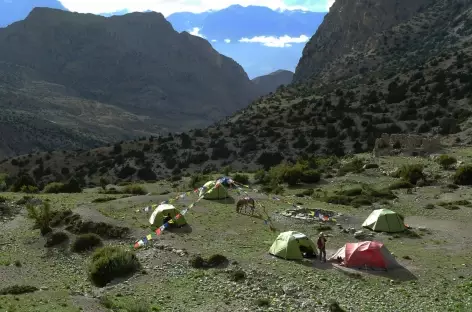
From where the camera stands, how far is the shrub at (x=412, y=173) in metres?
42.9

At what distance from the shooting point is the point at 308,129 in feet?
247

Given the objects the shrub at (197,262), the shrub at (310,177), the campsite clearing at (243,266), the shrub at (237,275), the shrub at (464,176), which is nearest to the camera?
the campsite clearing at (243,266)

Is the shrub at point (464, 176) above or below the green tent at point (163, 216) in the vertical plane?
above

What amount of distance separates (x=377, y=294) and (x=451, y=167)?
28.6 m

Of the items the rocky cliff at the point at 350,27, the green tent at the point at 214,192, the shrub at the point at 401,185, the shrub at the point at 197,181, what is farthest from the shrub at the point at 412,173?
the rocky cliff at the point at 350,27

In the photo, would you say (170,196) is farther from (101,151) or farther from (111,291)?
(101,151)

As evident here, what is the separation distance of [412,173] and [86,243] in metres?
27.4

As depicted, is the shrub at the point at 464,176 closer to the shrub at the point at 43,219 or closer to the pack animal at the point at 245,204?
the pack animal at the point at 245,204

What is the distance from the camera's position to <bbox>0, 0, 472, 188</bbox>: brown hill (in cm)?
6869

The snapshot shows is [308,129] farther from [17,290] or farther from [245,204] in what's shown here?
[17,290]

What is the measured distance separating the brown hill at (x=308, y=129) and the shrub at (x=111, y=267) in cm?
4406

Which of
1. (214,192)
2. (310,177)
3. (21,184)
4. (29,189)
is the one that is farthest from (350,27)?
(214,192)

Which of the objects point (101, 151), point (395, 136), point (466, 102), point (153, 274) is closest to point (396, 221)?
point (153, 274)

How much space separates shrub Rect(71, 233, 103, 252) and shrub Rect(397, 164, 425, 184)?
2614cm
